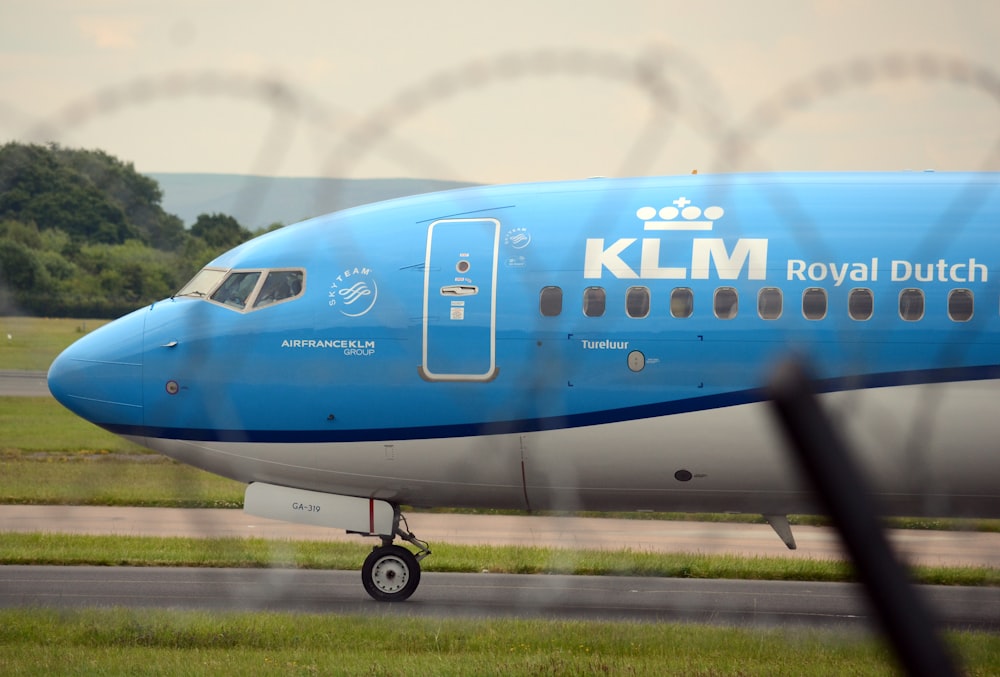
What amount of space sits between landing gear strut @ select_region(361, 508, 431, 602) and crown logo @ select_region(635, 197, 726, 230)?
4724 millimetres

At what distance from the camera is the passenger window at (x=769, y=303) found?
1373cm

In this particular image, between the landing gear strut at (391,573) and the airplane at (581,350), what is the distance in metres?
0.59

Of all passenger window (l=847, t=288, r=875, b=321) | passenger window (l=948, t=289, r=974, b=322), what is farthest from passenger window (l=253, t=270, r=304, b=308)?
passenger window (l=948, t=289, r=974, b=322)

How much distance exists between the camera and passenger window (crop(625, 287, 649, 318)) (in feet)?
45.6

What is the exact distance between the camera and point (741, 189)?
Result: 1488cm

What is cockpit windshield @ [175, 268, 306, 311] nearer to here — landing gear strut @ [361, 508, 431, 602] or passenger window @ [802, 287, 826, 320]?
landing gear strut @ [361, 508, 431, 602]

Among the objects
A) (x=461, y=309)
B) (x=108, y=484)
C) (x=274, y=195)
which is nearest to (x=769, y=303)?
(x=461, y=309)


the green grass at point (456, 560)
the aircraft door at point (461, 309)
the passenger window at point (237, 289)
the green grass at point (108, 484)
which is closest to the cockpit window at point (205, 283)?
the passenger window at point (237, 289)

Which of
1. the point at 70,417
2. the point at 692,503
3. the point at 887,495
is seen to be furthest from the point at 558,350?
the point at 70,417

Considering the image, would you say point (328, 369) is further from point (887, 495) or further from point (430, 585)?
point (887, 495)

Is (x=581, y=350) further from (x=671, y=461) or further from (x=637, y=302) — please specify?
(x=671, y=461)

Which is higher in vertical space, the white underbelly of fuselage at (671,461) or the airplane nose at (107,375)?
the airplane nose at (107,375)

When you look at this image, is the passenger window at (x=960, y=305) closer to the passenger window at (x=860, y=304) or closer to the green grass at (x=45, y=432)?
the passenger window at (x=860, y=304)

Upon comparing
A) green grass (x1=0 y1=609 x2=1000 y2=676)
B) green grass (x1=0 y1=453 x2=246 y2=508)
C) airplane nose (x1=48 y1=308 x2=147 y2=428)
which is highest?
airplane nose (x1=48 y1=308 x2=147 y2=428)
